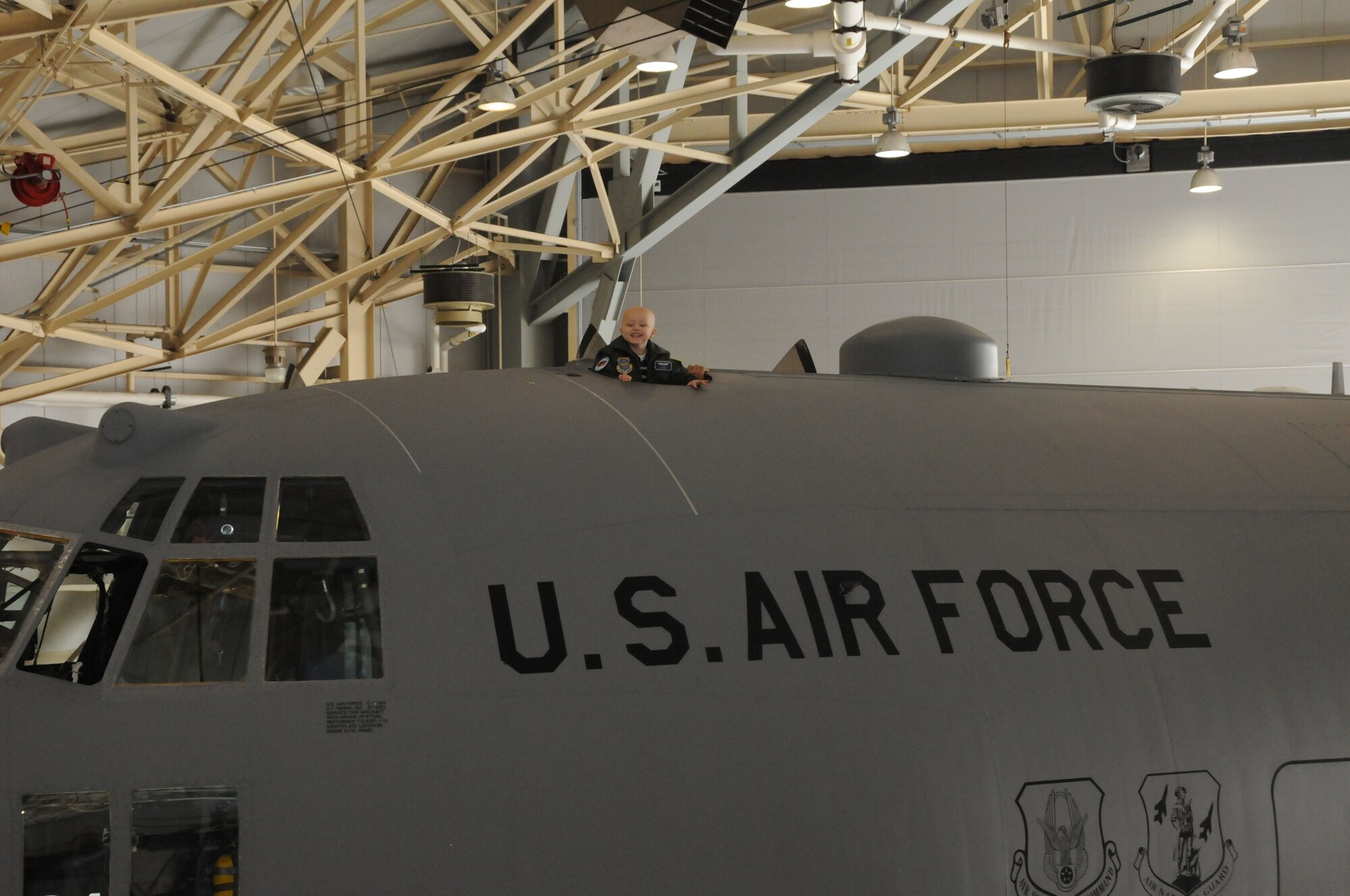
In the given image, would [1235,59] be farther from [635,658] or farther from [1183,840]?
[635,658]

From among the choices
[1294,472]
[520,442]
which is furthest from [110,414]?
[1294,472]

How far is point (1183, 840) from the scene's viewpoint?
24.7 ft

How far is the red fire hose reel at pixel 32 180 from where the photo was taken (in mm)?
20844

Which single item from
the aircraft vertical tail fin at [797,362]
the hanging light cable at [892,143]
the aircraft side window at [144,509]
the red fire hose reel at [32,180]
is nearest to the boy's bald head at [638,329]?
the aircraft vertical tail fin at [797,362]

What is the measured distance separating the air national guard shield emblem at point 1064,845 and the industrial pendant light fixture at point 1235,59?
59.6 feet

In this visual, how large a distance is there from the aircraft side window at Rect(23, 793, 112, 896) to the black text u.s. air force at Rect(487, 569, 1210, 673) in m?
2.09

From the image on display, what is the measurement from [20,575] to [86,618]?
662mm

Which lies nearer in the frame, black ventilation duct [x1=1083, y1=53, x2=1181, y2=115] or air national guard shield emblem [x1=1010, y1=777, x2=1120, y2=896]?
air national guard shield emblem [x1=1010, y1=777, x2=1120, y2=896]

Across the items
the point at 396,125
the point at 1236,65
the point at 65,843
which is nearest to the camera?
the point at 65,843

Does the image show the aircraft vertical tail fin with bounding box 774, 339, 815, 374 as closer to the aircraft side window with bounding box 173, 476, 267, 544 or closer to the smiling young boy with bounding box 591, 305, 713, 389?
the smiling young boy with bounding box 591, 305, 713, 389

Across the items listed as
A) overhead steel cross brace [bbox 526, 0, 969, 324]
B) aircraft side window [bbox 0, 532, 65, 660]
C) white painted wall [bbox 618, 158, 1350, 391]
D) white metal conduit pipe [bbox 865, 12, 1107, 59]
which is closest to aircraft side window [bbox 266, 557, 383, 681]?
aircraft side window [bbox 0, 532, 65, 660]

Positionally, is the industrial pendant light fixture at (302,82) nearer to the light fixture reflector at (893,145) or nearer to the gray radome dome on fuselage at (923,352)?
the light fixture reflector at (893,145)

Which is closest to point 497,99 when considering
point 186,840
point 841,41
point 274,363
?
point 841,41

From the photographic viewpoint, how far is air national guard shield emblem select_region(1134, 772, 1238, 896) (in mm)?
7430
